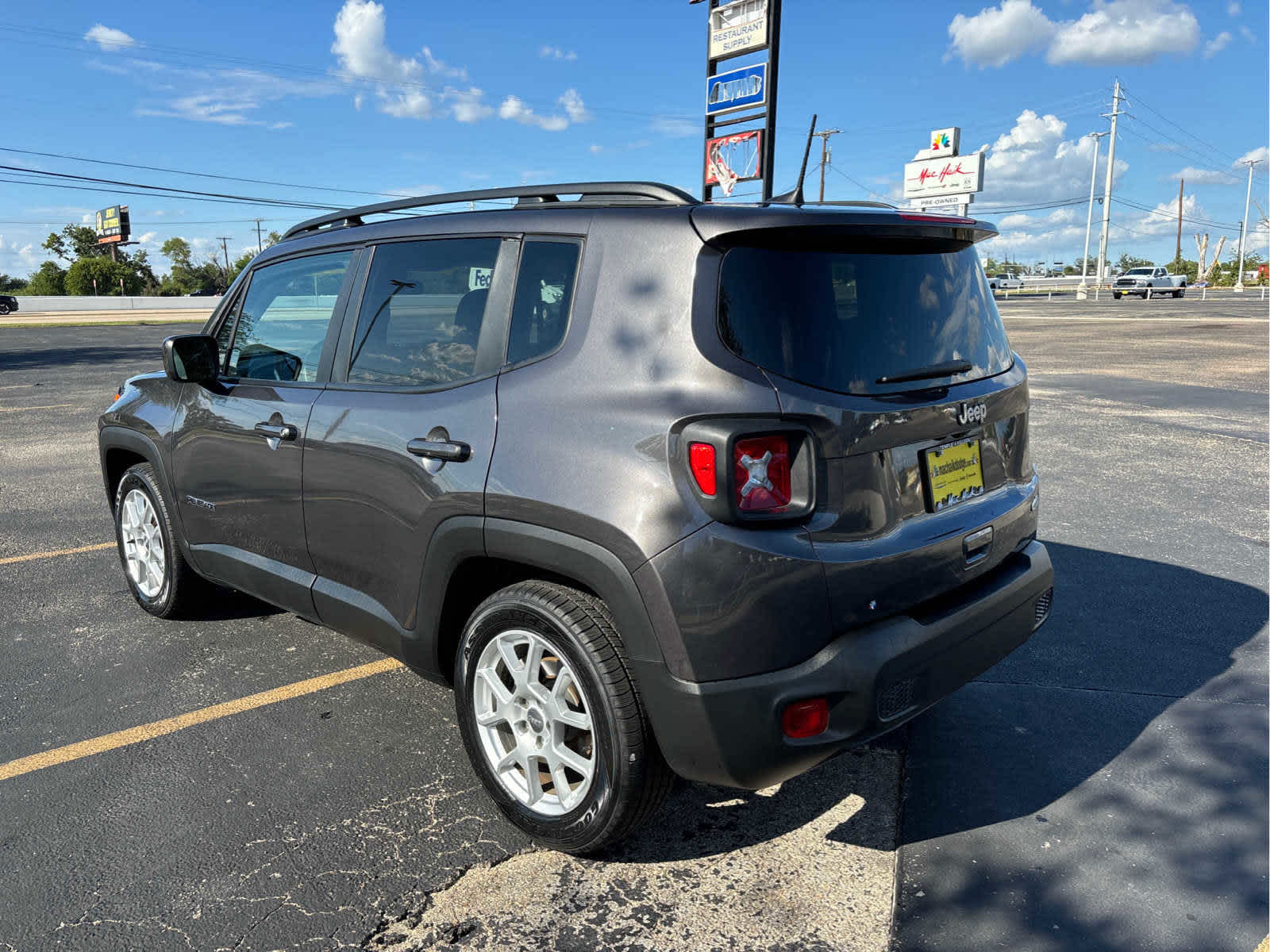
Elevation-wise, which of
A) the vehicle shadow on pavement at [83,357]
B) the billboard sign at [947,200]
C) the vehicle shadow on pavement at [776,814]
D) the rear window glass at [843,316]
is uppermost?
the billboard sign at [947,200]

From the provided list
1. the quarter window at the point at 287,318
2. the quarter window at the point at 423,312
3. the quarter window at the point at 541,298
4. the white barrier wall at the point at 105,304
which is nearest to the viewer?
the quarter window at the point at 541,298

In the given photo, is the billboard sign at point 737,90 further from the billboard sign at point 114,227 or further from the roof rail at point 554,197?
the billboard sign at point 114,227

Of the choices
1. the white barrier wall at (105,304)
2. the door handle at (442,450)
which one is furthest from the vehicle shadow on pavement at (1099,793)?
the white barrier wall at (105,304)

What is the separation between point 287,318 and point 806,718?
101 inches

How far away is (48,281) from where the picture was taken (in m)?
80.6

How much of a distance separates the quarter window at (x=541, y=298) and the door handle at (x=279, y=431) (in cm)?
106

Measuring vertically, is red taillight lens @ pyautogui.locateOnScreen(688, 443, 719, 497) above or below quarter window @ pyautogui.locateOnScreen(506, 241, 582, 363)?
below

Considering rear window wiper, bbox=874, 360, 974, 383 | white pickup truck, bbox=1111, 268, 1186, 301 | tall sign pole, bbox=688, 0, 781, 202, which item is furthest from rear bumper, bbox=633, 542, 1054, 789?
white pickup truck, bbox=1111, 268, 1186, 301

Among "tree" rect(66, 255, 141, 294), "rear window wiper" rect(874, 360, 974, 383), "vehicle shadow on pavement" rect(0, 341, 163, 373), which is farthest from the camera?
"tree" rect(66, 255, 141, 294)

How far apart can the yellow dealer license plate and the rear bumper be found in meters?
0.35

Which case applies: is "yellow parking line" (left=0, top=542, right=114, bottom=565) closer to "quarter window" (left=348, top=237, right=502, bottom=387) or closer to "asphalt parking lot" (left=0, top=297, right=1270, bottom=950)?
"asphalt parking lot" (left=0, top=297, right=1270, bottom=950)

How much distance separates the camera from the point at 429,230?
3.17m

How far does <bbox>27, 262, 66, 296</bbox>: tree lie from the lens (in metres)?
80.6

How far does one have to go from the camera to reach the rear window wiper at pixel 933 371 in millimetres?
2566
